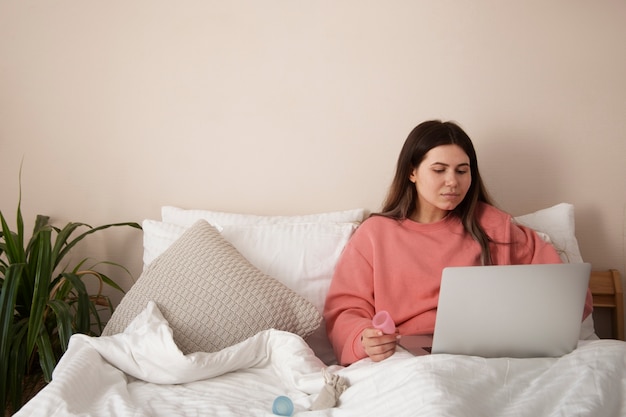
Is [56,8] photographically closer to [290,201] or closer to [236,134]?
[236,134]

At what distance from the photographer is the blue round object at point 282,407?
122 cm

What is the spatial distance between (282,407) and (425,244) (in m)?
0.73

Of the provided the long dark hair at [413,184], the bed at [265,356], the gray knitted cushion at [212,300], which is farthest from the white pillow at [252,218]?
the gray knitted cushion at [212,300]

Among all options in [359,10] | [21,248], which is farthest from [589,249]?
[21,248]

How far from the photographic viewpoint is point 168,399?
131cm

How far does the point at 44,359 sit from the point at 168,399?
1.73 feet

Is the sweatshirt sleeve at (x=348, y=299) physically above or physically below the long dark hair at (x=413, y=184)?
below

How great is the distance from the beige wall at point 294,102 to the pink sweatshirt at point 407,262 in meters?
0.27

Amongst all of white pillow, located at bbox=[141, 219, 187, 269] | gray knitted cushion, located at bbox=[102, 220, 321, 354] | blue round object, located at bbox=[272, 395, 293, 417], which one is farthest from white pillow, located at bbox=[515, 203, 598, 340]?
white pillow, located at bbox=[141, 219, 187, 269]

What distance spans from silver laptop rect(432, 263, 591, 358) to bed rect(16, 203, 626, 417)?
0.05m

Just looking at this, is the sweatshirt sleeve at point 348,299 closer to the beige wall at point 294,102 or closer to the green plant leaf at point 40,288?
the beige wall at point 294,102

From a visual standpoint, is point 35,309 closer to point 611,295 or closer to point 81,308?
point 81,308

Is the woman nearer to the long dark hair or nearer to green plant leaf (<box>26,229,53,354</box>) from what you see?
the long dark hair

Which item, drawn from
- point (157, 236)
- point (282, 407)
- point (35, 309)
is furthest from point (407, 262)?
point (35, 309)
